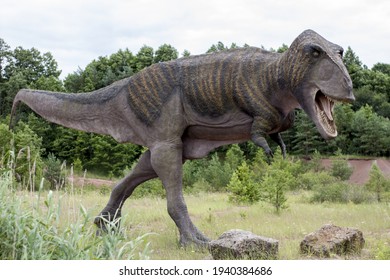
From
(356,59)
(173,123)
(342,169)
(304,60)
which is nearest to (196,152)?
(173,123)

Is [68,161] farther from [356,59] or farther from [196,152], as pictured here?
[196,152]

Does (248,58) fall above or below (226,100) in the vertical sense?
above

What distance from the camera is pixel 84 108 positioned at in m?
6.44

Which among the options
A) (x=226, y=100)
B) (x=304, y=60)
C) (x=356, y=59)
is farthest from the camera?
(x=356, y=59)

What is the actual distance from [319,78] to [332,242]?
169cm

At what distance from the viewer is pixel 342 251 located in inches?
205

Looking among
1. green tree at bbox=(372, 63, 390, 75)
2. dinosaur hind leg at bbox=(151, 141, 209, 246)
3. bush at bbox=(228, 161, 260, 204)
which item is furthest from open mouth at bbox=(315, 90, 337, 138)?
green tree at bbox=(372, 63, 390, 75)

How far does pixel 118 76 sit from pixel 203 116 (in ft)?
83.5

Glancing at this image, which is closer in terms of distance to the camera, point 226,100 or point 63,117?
point 226,100

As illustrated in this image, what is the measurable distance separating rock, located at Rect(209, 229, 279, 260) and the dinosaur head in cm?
122

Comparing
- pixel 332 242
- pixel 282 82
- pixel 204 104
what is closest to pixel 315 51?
pixel 282 82

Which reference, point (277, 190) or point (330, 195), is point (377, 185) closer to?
point (330, 195)

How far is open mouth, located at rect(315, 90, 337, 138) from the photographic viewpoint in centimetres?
499

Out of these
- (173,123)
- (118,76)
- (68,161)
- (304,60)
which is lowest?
(68,161)
